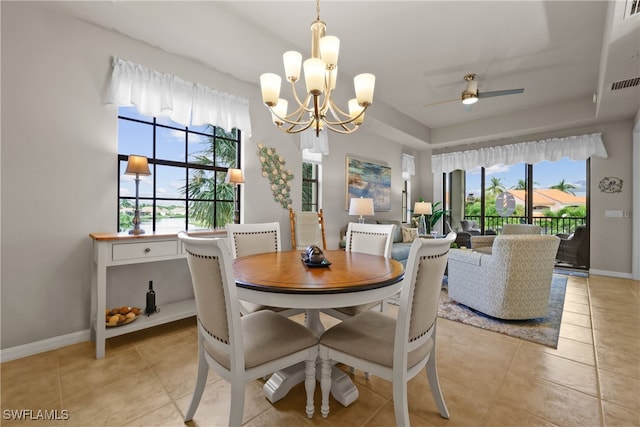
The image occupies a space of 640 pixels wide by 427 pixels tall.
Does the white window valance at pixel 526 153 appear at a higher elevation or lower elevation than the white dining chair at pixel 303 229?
higher

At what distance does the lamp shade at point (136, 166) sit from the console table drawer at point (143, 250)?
57cm

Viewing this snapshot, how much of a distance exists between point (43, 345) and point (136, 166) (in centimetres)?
149

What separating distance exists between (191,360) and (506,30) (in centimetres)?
422

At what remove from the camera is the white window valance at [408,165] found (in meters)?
6.27

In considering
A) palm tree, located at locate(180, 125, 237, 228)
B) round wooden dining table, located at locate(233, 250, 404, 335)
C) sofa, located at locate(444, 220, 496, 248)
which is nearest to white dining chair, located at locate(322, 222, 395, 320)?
round wooden dining table, located at locate(233, 250, 404, 335)

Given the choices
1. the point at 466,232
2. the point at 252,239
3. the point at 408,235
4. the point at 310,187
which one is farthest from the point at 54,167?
the point at 466,232

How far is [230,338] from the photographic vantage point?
3.68ft

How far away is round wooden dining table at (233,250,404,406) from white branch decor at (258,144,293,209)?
70.1 inches

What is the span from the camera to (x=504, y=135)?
5.46 metres

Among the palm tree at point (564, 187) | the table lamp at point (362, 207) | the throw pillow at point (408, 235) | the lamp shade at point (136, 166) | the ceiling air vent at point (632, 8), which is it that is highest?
the ceiling air vent at point (632, 8)

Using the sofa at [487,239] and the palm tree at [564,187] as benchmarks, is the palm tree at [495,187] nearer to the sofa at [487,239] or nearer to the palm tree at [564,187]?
the palm tree at [564,187]

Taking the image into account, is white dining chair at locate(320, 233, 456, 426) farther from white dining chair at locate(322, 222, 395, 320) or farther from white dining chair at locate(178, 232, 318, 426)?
white dining chair at locate(322, 222, 395, 320)

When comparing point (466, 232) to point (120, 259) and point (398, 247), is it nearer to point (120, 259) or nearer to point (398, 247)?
point (398, 247)

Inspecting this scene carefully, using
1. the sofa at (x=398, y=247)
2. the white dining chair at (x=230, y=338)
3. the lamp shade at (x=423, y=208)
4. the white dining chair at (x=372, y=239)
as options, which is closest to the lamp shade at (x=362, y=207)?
the sofa at (x=398, y=247)
